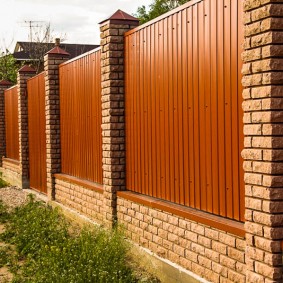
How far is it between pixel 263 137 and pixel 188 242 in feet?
5.78

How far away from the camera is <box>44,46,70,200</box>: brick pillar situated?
10445mm

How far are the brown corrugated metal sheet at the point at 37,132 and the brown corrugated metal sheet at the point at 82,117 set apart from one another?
156 cm

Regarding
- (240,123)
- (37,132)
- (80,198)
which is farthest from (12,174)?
(240,123)

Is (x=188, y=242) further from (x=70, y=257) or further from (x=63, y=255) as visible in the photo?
(x=63, y=255)

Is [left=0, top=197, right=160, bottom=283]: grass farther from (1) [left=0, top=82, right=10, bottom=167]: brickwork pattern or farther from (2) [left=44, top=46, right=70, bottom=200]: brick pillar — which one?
(1) [left=0, top=82, right=10, bottom=167]: brickwork pattern

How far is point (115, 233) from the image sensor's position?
6629mm

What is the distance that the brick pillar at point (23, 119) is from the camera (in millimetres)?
13625

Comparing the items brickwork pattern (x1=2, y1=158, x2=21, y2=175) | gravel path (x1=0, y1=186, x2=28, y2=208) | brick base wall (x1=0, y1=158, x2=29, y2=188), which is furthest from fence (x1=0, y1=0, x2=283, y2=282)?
brickwork pattern (x1=2, y1=158, x2=21, y2=175)

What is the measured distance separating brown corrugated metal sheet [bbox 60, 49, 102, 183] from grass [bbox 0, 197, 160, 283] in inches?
44.2

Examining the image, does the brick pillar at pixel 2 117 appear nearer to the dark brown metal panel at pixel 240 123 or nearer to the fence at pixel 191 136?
the fence at pixel 191 136

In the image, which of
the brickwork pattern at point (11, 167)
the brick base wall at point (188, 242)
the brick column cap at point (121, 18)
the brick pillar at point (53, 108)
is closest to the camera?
the brick base wall at point (188, 242)

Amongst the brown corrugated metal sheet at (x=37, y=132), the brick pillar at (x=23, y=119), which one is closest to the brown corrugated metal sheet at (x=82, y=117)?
the brown corrugated metal sheet at (x=37, y=132)

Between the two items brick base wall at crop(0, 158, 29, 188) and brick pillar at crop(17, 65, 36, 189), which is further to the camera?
brick base wall at crop(0, 158, 29, 188)

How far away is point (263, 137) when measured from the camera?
4082 mm
